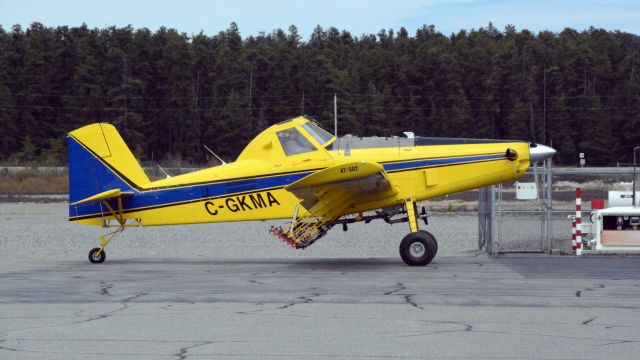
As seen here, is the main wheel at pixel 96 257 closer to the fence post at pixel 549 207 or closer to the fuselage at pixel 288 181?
the fuselage at pixel 288 181

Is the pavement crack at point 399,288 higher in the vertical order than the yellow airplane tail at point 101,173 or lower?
lower

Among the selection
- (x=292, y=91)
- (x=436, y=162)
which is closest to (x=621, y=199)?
(x=436, y=162)

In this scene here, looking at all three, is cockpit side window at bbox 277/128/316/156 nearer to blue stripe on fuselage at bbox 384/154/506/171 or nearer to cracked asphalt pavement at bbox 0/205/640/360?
blue stripe on fuselage at bbox 384/154/506/171

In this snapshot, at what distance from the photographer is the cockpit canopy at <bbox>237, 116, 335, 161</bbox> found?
1845cm

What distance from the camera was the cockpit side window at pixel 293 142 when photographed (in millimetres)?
18469

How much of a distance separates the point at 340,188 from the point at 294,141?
1.27 m

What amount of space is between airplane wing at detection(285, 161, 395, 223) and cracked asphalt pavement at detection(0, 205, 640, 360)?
3.46ft

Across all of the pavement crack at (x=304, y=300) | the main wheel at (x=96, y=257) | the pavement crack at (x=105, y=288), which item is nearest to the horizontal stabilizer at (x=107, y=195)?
the main wheel at (x=96, y=257)

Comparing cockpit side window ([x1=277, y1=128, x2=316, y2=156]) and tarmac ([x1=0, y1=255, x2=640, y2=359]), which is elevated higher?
cockpit side window ([x1=277, y1=128, x2=316, y2=156])

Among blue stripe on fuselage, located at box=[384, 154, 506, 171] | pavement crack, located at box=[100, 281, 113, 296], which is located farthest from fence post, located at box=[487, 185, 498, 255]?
pavement crack, located at box=[100, 281, 113, 296]

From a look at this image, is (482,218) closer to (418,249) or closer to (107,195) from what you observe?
(418,249)

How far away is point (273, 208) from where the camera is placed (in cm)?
1862

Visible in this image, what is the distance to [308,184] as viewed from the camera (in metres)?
17.6

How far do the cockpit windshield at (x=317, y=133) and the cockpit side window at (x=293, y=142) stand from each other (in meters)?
0.17
